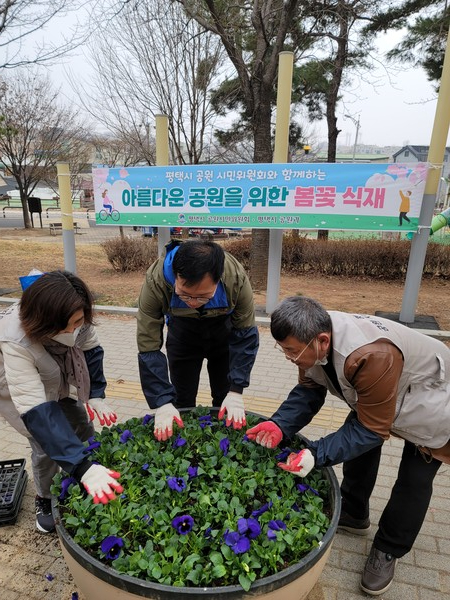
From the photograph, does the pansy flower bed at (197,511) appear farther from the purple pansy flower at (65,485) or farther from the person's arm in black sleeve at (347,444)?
the person's arm in black sleeve at (347,444)

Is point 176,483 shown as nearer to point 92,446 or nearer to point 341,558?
point 92,446

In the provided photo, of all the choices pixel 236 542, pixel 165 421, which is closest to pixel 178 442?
pixel 165 421

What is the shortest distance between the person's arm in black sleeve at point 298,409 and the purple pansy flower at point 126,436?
2.03ft

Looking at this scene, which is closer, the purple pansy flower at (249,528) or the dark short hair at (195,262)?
the purple pansy flower at (249,528)

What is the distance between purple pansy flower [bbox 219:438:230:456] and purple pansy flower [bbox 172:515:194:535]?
39cm

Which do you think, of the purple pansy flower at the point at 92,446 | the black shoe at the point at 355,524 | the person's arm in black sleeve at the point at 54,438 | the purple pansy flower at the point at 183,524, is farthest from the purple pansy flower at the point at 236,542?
the black shoe at the point at 355,524

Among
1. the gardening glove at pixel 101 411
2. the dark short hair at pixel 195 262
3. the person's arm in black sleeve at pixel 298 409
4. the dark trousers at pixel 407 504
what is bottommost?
the dark trousers at pixel 407 504

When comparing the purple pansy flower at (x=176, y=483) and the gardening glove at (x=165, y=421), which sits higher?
the gardening glove at (x=165, y=421)

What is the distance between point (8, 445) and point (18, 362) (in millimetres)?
1635

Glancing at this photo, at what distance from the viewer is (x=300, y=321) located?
4.79 feet

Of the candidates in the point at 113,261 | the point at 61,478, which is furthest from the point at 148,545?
the point at 113,261

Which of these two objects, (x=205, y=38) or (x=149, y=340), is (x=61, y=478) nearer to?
(x=149, y=340)

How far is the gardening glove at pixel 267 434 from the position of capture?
177cm

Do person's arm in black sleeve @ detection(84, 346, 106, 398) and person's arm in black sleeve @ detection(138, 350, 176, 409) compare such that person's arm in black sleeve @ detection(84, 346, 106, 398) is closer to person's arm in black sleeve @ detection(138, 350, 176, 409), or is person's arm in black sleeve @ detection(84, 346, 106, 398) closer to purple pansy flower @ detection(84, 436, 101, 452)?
person's arm in black sleeve @ detection(138, 350, 176, 409)
